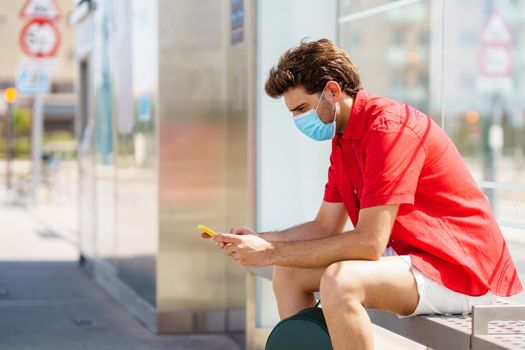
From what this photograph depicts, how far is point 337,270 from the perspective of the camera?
10.9 feet

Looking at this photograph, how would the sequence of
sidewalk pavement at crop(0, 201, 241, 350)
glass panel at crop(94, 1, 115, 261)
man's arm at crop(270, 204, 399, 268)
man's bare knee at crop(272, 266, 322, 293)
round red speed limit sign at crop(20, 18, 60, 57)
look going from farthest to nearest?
round red speed limit sign at crop(20, 18, 60, 57), glass panel at crop(94, 1, 115, 261), sidewalk pavement at crop(0, 201, 241, 350), man's bare knee at crop(272, 266, 322, 293), man's arm at crop(270, 204, 399, 268)

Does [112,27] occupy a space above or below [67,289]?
above

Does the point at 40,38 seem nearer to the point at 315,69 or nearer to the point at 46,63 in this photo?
the point at 46,63

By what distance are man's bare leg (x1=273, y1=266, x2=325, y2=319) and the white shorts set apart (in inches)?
14.3

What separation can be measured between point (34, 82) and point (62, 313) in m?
12.1

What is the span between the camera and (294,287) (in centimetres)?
380

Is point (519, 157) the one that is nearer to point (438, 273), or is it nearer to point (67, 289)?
point (67, 289)

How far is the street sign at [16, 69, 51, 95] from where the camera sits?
19.3m

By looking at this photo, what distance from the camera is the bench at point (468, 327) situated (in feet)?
10.9

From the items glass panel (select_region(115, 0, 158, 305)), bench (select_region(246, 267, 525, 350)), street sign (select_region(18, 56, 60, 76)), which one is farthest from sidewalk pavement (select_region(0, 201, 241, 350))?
street sign (select_region(18, 56, 60, 76))

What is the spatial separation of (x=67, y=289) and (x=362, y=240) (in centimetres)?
626

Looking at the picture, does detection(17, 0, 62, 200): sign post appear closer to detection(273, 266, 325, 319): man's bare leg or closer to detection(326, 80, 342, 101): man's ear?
detection(273, 266, 325, 319): man's bare leg

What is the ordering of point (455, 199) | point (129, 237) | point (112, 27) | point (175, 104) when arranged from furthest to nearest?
1. point (112, 27)
2. point (129, 237)
3. point (175, 104)
4. point (455, 199)

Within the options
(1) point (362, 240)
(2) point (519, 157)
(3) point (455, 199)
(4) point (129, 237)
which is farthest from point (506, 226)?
(2) point (519, 157)
